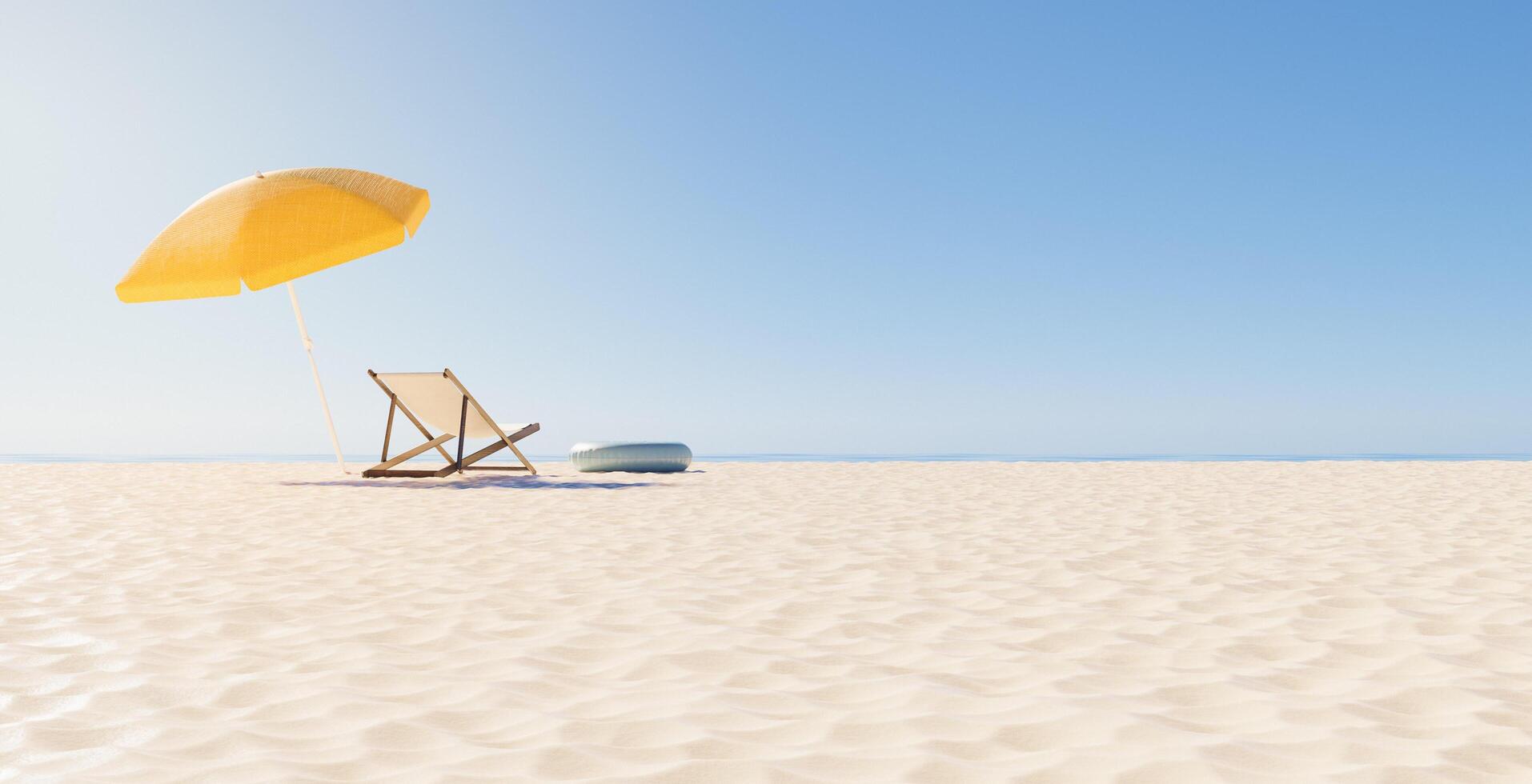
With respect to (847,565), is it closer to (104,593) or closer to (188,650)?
(188,650)

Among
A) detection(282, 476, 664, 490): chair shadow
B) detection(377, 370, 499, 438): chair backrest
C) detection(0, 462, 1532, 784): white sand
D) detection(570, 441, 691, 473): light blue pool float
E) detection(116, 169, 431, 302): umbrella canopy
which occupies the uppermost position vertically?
detection(116, 169, 431, 302): umbrella canopy

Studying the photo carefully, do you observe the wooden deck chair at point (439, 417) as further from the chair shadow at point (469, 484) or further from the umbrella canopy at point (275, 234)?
the umbrella canopy at point (275, 234)

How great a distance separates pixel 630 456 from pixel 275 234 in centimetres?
439

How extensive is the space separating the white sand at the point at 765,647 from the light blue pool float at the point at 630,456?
4.46 metres

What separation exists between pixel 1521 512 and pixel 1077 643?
5354 mm

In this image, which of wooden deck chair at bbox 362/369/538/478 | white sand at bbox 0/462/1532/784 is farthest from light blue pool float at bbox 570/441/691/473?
white sand at bbox 0/462/1532/784

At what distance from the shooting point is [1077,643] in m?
2.92

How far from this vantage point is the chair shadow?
841cm

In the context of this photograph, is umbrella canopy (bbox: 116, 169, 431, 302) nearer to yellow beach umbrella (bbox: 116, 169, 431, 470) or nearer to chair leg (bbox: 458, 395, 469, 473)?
yellow beach umbrella (bbox: 116, 169, 431, 470)

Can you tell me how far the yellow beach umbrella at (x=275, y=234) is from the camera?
24.8 feet

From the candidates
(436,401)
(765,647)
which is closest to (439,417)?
(436,401)

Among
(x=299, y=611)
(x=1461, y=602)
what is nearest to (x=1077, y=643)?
(x=1461, y=602)

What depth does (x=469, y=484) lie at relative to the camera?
864cm

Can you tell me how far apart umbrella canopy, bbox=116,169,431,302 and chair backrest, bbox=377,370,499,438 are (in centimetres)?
130
